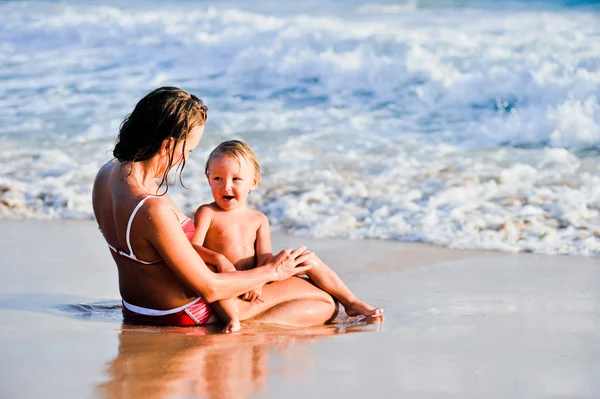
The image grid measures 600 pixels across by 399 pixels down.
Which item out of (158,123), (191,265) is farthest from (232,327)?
(158,123)

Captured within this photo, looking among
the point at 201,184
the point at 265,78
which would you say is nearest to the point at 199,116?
the point at 201,184

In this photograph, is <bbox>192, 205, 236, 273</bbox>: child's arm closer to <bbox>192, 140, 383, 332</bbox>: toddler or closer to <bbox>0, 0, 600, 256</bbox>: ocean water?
<bbox>192, 140, 383, 332</bbox>: toddler

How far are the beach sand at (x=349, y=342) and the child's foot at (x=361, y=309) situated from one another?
6 centimetres

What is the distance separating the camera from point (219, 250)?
4027 mm

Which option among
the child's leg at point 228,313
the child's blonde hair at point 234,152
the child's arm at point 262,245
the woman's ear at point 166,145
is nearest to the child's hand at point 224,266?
the child's leg at point 228,313

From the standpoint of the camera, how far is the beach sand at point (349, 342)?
2984mm

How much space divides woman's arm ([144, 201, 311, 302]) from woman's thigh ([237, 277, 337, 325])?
0.16 metres

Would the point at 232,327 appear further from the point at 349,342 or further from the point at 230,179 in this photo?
the point at 230,179

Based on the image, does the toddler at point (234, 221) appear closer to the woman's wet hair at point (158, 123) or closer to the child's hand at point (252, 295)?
the child's hand at point (252, 295)

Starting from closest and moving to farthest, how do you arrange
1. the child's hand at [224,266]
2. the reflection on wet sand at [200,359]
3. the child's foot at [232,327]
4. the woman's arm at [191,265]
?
the reflection on wet sand at [200,359]
the woman's arm at [191,265]
the child's foot at [232,327]
the child's hand at [224,266]

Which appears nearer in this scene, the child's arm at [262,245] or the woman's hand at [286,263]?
the woman's hand at [286,263]

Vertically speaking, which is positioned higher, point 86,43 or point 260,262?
point 86,43

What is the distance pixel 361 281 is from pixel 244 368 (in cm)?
199

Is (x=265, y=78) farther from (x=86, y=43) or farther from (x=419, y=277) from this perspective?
(x=419, y=277)
